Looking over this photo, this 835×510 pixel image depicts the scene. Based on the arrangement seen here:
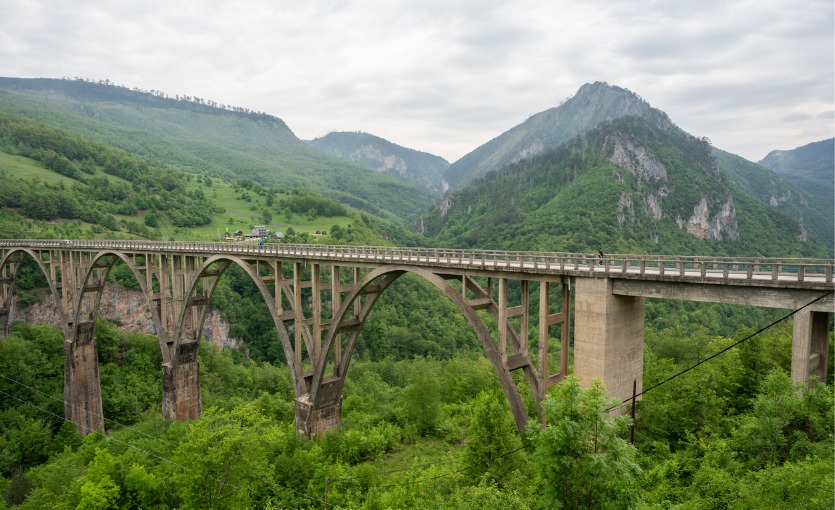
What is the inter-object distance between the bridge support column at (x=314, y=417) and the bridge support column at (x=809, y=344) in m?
25.0

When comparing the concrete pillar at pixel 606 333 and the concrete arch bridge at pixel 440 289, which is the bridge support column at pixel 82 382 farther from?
the concrete pillar at pixel 606 333

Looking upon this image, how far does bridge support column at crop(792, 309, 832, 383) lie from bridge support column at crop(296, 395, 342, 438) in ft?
82.0

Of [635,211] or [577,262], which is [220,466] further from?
[635,211]

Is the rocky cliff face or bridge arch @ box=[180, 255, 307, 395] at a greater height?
bridge arch @ box=[180, 255, 307, 395]

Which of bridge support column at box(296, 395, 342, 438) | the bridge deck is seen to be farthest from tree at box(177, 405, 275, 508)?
the bridge deck

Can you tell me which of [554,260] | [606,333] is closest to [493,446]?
[606,333]

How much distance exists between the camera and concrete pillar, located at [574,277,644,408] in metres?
17.5

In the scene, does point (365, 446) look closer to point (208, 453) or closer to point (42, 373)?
point (208, 453)

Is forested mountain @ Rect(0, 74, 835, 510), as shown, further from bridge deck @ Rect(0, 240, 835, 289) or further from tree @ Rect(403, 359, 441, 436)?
bridge deck @ Rect(0, 240, 835, 289)

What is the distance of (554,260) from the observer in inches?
779

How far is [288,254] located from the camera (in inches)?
1224

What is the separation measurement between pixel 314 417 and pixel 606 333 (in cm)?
2039

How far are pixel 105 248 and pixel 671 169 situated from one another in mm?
191381

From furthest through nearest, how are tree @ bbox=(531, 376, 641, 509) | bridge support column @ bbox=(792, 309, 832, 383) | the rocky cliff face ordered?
the rocky cliff face, bridge support column @ bbox=(792, 309, 832, 383), tree @ bbox=(531, 376, 641, 509)
